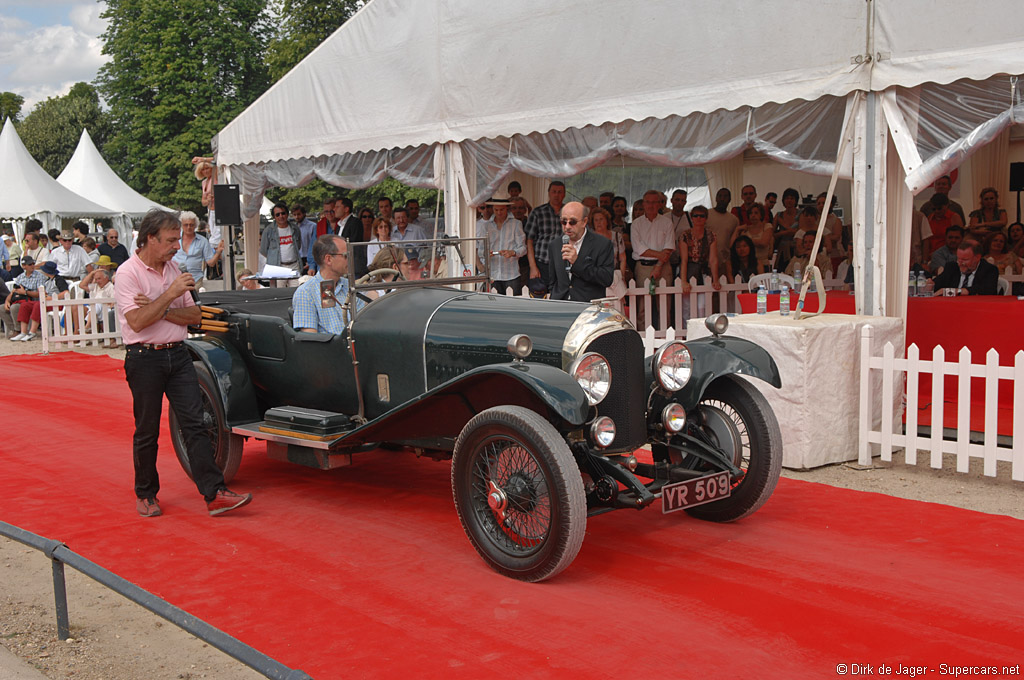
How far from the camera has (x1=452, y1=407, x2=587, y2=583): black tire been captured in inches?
155

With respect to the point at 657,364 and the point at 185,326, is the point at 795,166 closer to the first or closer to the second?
the point at 657,364

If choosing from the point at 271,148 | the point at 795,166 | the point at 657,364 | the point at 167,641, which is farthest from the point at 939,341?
the point at 271,148

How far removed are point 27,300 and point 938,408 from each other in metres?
14.7

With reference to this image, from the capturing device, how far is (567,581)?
13.8 feet

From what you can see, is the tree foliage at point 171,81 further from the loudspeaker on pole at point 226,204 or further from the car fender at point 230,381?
the car fender at point 230,381

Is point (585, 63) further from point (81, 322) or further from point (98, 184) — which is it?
point (98, 184)

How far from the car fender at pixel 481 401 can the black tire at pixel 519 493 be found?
5.7 inches

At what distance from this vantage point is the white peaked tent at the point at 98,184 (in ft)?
103

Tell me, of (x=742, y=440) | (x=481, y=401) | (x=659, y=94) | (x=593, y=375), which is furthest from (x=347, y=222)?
(x=593, y=375)

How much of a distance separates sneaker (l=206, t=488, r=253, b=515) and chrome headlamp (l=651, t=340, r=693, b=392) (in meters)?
2.49

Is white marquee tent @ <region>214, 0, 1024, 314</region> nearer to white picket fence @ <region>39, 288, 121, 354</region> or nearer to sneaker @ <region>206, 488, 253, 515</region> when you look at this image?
white picket fence @ <region>39, 288, 121, 354</region>

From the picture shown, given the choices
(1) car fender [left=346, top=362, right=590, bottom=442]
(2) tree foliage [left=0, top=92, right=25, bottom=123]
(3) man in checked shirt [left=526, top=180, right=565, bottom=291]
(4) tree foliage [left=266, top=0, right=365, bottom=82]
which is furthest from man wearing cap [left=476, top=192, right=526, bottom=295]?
(2) tree foliage [left=0, top=92, right=25, bottom=123]

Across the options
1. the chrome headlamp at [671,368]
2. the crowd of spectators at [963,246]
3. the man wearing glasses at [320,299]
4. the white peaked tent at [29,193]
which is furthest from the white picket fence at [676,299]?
the white peaked tent at [29,193]

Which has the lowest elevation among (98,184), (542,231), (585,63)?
(542,231)
